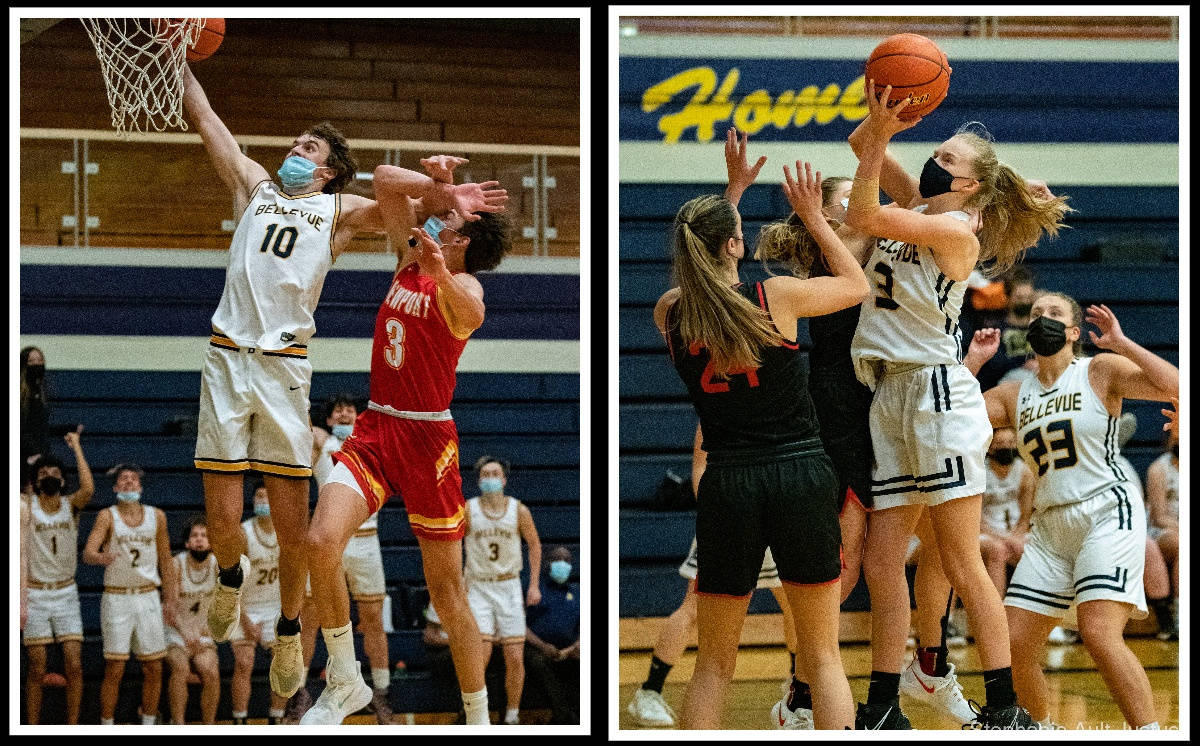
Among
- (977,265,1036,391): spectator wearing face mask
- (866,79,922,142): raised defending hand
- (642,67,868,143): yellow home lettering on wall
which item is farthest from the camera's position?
(642,67,868,143): yellow home lettering on wall

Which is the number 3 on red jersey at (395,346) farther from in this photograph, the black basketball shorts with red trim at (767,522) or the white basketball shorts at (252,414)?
the black basketball shorts with red trim at (767,522)

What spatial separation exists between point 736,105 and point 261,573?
4311mm

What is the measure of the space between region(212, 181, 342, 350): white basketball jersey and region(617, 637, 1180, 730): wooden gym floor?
7.83 ft

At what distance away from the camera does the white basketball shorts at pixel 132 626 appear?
7.34m

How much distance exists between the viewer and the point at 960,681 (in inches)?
258

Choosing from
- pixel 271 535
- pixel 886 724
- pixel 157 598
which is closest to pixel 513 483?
pixel 271 535

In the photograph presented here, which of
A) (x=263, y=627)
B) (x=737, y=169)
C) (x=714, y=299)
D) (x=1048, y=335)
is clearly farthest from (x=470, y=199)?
(x=263, y=627)

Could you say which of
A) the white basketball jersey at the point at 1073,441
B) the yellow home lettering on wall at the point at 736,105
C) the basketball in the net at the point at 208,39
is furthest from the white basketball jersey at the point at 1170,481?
the basketball in the net at the point at 208,39

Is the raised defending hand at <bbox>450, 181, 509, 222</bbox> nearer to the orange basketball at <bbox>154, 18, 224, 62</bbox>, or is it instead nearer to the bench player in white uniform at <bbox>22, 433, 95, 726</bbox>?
the orange basketball at <bbox>154, 18, 224, 62</bbox>

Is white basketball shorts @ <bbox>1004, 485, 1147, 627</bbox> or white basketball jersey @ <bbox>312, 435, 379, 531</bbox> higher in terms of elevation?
white basketball jersey @ <bbox>312, 435, 379, 531</bbox>

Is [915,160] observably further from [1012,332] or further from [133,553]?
[133,553]

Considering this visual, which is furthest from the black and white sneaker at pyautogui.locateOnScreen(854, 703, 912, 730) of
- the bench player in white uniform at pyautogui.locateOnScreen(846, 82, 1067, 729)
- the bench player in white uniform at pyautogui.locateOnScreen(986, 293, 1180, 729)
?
the bench player in white uniform at pyautogui.locateOnScreen(986, 293, 1180, 729)

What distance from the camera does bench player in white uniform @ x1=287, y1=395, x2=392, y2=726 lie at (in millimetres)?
6590

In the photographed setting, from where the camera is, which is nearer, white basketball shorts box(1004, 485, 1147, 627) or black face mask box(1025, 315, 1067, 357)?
white basketball shorts box(1004, 485, 1147, 627)
